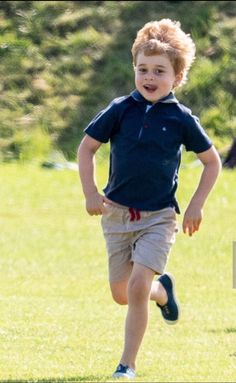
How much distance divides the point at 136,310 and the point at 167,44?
4.70ft

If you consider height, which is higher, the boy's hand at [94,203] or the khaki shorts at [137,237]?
the boy's hand at [94,203]

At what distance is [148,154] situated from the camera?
280 inches

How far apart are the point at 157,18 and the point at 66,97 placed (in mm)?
2926

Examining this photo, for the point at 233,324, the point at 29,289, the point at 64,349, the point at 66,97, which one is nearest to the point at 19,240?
the point at 29,289

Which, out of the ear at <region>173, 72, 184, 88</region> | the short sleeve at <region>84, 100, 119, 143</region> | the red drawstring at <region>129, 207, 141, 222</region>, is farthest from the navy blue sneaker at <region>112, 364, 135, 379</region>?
the ear at <region>173, 72, 184, 88</region>

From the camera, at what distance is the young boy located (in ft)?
23.3

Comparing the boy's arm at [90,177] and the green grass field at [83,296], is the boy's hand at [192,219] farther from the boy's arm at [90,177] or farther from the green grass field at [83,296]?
the green grass field at [83,296]

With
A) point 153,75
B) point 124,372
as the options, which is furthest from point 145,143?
point 124,372

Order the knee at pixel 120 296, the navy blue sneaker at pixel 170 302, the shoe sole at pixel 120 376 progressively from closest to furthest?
the shoe sole at pixel 120 376
the knee at pixel 120 296
the navy blue sneaker at pixel 170 302

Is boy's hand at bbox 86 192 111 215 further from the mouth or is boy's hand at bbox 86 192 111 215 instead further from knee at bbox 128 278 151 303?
the mouth

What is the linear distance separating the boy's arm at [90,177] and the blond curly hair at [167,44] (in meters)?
0.53

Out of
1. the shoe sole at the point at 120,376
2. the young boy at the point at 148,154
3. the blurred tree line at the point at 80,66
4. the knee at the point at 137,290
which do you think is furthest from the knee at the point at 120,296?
the blurred tree line at the point at 80,66

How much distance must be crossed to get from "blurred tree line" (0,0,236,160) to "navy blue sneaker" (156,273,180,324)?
48.8 ft

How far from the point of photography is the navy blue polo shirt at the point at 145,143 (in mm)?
7109
